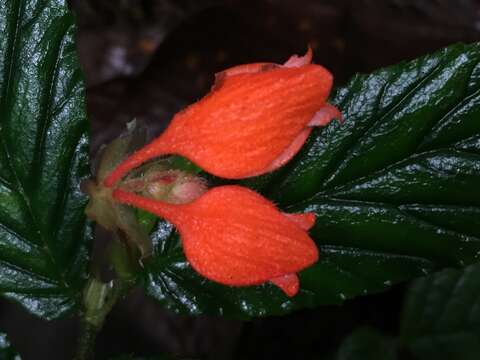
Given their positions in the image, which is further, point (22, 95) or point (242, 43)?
point (242, 43)

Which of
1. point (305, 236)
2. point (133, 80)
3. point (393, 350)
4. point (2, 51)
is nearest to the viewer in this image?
point (305, 236)

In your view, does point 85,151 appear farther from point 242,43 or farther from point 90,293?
point 242,43

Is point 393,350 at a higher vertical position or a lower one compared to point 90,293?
lower

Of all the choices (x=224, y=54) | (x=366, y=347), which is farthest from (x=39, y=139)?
(x=224, y=54)

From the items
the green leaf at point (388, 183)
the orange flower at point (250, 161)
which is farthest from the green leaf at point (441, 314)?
the orange flower at point (250, 161)

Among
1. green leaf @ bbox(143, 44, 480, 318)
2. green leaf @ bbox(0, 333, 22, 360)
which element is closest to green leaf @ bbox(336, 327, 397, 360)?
green leaf @ bbox(143, 44, 480, 318)

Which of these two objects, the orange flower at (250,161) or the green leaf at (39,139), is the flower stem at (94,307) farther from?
the orange flower at (250,161)

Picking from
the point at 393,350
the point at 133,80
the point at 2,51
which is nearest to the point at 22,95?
the point at 2,51

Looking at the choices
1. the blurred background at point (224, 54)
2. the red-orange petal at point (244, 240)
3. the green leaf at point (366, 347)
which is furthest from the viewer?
the blurred background at point (224, 54)
